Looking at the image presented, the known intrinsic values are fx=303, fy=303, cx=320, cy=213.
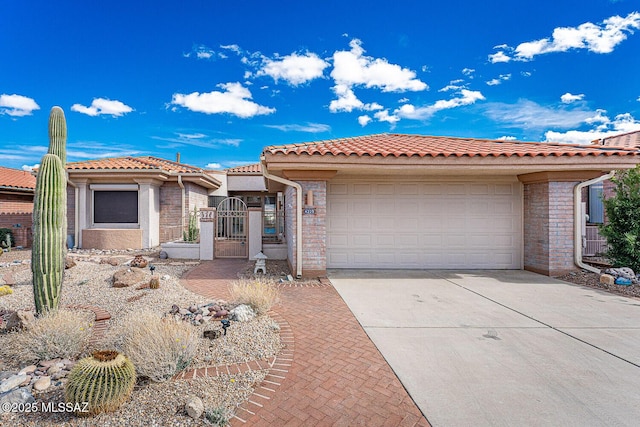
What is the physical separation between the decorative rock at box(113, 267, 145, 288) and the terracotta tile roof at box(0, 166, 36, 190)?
12851mm

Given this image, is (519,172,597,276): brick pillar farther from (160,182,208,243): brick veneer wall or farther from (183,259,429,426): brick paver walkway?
(160,182,208,243): brick veneer wall

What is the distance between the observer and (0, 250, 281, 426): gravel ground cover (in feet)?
8.28

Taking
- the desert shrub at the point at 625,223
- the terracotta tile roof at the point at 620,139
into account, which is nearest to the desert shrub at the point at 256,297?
the desert shrub at the point at 625,223

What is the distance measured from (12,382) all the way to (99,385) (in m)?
1.23

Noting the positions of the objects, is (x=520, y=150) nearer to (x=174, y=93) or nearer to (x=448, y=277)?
(x=448, y=277)

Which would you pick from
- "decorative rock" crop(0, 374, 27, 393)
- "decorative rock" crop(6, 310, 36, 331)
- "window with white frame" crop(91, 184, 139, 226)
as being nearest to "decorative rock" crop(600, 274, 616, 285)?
"decorative rock" crop(0, 374, 27, 393)

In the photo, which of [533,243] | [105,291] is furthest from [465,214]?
[105,291]

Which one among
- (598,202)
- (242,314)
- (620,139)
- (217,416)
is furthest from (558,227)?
(620,139)

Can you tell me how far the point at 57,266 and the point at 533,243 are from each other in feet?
36.8

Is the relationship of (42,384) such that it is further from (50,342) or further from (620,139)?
(620,139)

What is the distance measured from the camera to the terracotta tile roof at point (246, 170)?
2128 centimetres

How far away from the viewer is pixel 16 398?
2.69 metres

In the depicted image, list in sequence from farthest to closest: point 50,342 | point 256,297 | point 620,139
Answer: point 620,139
point 256,297
point 50,342

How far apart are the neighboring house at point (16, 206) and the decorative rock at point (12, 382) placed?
50.9 feet
